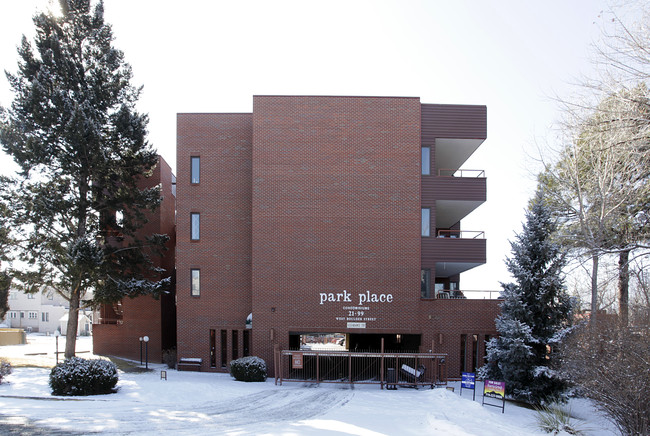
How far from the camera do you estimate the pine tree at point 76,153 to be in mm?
23203

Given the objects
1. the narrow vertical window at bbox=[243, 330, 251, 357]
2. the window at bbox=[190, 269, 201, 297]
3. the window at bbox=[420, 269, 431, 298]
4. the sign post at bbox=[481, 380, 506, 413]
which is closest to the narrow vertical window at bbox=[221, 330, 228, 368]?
the narrow vertical window at bbox=[243, 330, 251, 357]

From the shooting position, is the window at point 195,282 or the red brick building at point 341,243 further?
the window at point 195,282

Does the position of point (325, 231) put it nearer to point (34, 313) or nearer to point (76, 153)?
point (76, 153)

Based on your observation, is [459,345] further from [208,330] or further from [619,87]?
[619,87]

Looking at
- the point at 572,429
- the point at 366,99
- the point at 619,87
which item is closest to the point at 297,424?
the point at 572,429

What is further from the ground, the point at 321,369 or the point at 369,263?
the point at 369,263

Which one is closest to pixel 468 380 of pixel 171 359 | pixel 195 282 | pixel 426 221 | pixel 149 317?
pixel 426 221

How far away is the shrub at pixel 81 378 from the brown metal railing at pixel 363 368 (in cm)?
760

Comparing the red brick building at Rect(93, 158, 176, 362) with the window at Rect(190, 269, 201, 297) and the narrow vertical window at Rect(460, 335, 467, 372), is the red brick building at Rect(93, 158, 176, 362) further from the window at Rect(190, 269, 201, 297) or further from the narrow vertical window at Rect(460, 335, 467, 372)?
the narrow vertical window at Rect(460, 335, 467, 372)

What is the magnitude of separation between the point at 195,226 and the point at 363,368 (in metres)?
12.6

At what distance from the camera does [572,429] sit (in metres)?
14.9

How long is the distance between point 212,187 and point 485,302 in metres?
16.3

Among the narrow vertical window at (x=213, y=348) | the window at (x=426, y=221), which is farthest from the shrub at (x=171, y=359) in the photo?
the window at (x=426, y=221)

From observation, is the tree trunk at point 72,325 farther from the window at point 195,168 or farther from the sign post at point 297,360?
the sign post at point 297,360
